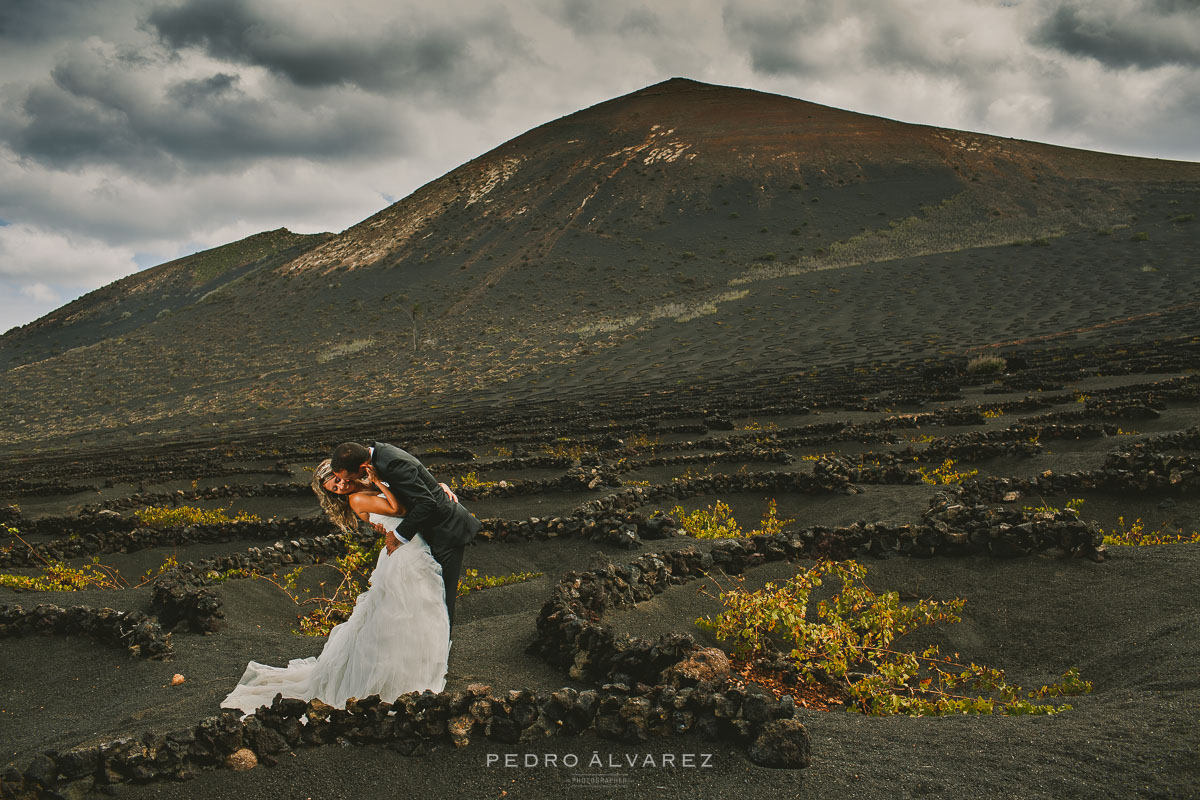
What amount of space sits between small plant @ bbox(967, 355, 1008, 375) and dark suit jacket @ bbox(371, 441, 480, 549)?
977 inches

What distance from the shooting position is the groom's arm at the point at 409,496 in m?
5.47

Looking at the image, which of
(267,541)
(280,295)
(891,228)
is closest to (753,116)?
(891,228)

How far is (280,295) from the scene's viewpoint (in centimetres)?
7312

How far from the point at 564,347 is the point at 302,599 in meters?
37.4

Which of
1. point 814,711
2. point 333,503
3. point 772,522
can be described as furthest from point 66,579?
point 814,711

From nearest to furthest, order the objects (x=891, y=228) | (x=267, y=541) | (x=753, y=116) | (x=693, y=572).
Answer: (x=693, y=572) → (x=267, y=541) → (x=891, y=228) → (x=753, y=116)

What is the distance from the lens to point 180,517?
1608 centimetres

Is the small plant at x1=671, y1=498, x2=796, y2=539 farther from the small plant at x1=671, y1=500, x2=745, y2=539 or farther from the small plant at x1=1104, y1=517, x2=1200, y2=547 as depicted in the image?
the small plant at x1=1104, y1=517, x2=1200, y2=547

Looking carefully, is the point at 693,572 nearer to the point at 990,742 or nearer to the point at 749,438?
the point at 990,742

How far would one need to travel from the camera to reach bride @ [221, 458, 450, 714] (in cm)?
532

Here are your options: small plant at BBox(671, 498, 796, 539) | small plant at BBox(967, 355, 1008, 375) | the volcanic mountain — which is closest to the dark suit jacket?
small plant at BBox(671, 498, 796, 539)

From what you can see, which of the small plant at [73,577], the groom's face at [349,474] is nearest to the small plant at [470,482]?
the small plant at [73,577]

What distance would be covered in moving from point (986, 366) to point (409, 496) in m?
25.4

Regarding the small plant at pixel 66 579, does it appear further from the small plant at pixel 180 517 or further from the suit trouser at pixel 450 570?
the suit trouser at pixel 450 570
